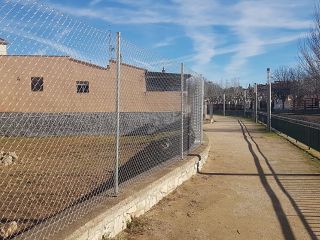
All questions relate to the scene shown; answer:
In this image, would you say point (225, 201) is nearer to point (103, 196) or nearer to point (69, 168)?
point (103, 196)

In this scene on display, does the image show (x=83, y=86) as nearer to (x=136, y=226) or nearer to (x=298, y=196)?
(x=136, y=226)

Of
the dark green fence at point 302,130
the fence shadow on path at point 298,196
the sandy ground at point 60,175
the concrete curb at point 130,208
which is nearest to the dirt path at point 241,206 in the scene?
the fence shadow on path at point 298,196

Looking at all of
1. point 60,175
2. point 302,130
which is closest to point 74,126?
point 60,175

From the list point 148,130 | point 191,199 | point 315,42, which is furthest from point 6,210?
point 315,42

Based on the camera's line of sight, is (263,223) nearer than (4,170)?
Yes

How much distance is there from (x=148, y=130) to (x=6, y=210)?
1104 centimetres

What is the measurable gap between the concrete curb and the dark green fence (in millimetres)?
6782

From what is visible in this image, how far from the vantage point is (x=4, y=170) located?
13875 millimetres

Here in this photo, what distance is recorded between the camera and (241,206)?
25.4ft

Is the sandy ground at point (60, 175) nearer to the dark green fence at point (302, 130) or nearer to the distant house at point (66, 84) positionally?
the distant house at point (66, 84)

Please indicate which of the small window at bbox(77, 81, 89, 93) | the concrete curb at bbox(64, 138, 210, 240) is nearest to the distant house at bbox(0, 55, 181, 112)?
the small window at bbox(77, 81, 89, 93)

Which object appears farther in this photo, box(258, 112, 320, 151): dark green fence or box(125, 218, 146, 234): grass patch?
box(258, 112, 320, 151): dark green fence

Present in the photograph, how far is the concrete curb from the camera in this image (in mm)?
5129

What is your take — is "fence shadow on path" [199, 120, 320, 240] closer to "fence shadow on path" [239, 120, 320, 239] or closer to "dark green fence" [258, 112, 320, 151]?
"fence shadow on path" [239, 120, 320, 239]
